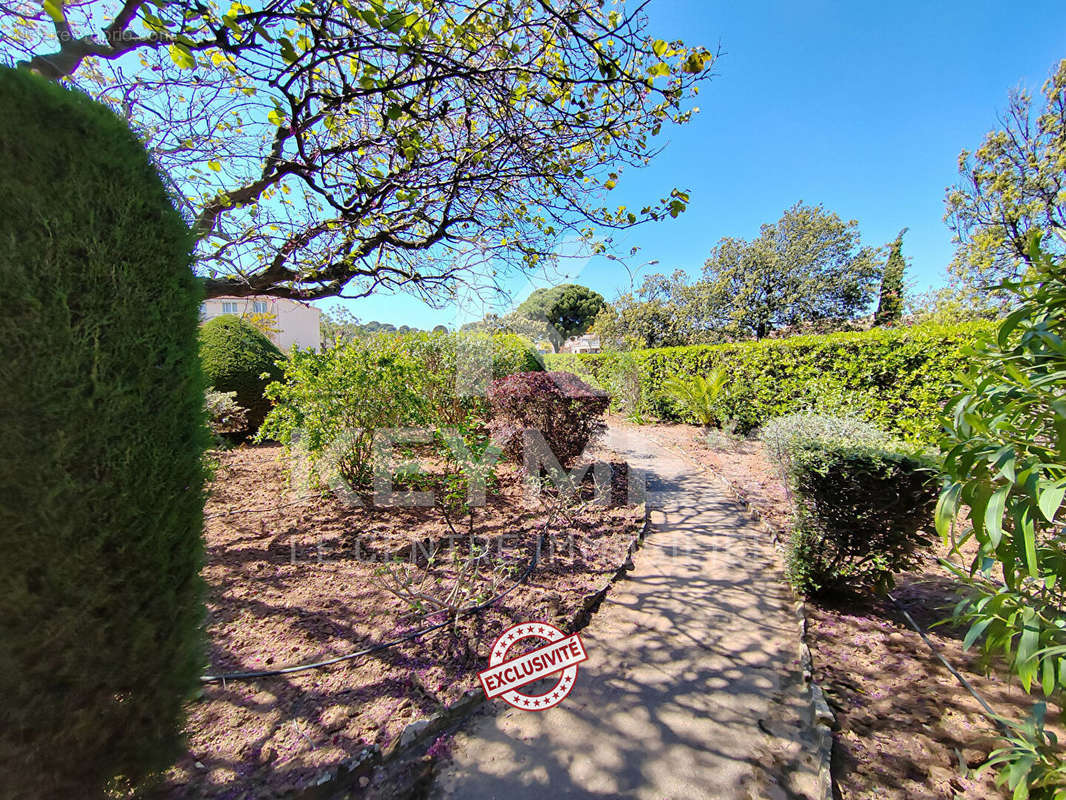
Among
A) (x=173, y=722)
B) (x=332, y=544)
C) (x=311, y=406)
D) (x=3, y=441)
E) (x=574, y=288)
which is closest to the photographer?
(x=3, y=441)

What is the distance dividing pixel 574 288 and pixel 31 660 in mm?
41469

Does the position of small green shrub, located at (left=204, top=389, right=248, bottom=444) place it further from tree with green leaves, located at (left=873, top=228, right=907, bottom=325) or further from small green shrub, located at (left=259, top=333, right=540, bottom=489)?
tree with green leaves, located at (left=873, top=228, right=907, bottom=325)

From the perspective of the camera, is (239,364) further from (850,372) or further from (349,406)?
(850,372)

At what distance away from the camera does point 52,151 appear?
1.31m

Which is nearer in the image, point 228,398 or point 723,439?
point 228,398

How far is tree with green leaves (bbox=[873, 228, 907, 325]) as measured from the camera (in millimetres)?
20859

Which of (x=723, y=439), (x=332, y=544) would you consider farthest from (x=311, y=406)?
(x=723, y=439)

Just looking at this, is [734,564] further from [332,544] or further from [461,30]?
[461,30]

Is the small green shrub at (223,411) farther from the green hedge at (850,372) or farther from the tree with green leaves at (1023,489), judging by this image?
the green hedge at (850,372)

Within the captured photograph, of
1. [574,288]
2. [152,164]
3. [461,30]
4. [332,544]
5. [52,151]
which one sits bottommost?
[332,544]

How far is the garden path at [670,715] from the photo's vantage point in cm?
164

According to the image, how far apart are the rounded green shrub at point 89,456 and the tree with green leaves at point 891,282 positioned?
28.7m

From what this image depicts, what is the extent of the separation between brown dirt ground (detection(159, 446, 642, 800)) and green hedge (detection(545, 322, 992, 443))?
404 cm

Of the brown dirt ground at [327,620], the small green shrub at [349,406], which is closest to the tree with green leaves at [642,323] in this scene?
the small green shrub at [349,406]
